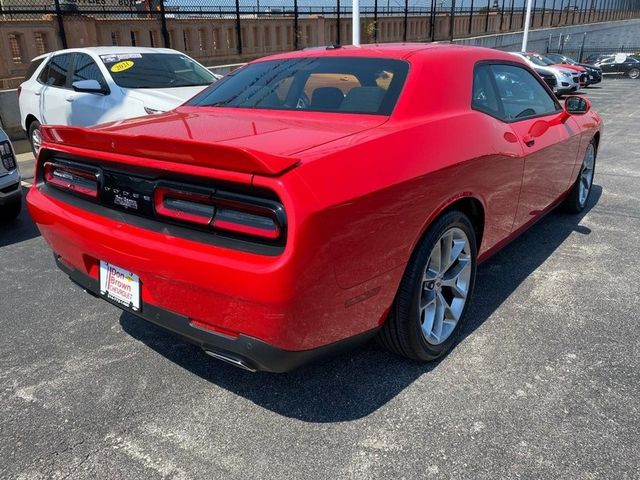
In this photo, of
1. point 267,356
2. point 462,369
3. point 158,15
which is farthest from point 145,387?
point 158,15

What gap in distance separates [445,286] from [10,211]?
4297mm

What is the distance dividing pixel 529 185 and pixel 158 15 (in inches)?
525

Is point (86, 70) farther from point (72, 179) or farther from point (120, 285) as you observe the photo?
point (120, 285)

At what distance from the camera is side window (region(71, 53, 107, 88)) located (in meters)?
6.83

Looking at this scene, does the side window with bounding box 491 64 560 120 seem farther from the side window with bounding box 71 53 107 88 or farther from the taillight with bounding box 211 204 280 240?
the side window with bounding box 71 53 107 88

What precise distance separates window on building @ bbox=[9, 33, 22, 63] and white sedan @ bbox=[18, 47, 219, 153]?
14.7 ft

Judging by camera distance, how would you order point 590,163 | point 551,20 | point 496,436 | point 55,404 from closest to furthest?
point 496,436 < point 55,404 < point 590,163 < point 551,20

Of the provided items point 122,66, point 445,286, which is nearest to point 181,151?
point 445,286

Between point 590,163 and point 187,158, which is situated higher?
point 187,158

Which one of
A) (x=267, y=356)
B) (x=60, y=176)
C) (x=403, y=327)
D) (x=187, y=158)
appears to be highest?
(x=187, y=158)

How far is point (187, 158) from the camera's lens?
2127mm

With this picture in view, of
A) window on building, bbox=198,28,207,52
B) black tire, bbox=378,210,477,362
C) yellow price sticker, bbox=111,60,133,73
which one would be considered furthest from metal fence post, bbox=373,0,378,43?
black tire, bbox=378,210,477,362

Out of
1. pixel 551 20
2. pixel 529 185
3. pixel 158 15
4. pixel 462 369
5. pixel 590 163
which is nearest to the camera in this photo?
pixel 462 369

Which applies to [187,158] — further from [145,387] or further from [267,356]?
[145,387]
